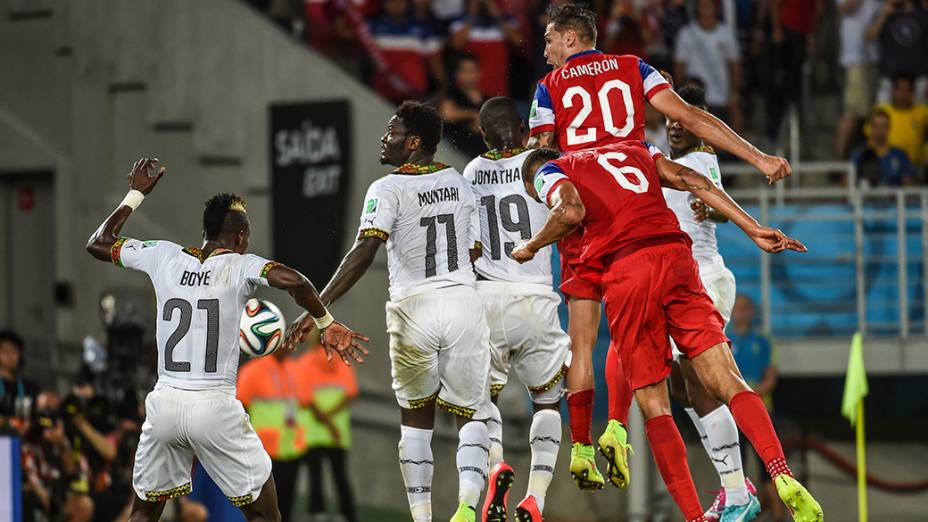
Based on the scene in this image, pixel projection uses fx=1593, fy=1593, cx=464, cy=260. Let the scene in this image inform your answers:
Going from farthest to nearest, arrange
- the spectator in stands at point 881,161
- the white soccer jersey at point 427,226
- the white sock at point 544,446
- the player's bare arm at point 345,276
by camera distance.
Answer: the spectator in stands at point 881,161 < the white sock at point 544,446 < the white soccer jersey at point 427,226 < the player's bare arm at point 345,276

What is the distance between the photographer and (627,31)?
14484 mm

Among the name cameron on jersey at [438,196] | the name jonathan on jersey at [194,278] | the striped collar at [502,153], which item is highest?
the striped collar at [502,153]

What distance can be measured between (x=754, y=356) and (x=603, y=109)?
5.96m

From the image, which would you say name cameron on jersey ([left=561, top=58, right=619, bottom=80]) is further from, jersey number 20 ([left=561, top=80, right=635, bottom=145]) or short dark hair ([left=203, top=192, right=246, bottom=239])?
short dark hair ([left=203, top=192, right=246, bottom=239])

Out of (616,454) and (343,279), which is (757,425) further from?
(343,279)

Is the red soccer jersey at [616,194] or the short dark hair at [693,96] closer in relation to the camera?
the red soccer jersey at [616,194]

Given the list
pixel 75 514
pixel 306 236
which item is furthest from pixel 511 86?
pixel 75 514

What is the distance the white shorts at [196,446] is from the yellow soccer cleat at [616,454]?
5.66ft

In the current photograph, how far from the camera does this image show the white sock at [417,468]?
8469mm

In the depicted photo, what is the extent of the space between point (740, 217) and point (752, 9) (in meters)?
8.74

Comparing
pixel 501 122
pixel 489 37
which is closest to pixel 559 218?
pixel 501 122

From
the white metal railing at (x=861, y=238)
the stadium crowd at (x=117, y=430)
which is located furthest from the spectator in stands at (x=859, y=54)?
the stadium crowd at (x=117, y=430)

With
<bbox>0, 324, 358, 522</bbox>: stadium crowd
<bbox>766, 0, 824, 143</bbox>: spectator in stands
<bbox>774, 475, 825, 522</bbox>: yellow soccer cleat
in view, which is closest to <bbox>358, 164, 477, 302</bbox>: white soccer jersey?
<bbox>774, 475, 825, 522</bbox>: yellow soccer cleat

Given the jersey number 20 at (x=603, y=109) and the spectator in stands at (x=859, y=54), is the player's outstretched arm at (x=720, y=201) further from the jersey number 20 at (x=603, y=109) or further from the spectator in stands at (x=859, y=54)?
the spectator in stands at (x=859, y=54)
